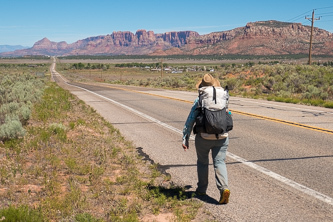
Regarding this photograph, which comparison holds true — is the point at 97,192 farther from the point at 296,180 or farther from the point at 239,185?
the point at 296,180

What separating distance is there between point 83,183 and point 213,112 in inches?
98.6

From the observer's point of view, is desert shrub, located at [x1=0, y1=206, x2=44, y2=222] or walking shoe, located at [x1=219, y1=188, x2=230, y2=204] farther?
walking shoe, located at [x1=219, y1=188, x2=230, y2=204]

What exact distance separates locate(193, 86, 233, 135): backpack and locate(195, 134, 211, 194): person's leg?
0.21 metres

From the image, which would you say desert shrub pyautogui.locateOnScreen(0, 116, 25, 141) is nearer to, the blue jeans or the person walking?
the person walking

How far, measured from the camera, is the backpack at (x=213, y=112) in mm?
4316

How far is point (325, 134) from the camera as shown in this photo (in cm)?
893

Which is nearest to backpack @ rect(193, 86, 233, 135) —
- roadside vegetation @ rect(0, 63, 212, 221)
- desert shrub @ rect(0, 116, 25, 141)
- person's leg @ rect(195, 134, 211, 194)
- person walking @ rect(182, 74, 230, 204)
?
person walking @ rect(182, 74, 230, 204)

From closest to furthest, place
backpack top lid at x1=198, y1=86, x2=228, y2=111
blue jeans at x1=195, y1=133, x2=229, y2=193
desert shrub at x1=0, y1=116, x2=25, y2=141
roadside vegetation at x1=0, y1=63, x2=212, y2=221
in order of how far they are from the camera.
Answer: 1. roadside vegetation at x1=0, y1=63, x2=212, y2=221
2. backpack top lid at x1=198, y1=86, x2=228, y2=111
3. blue jeans at x1=195, y1=133, x2=229, y2=193
4. desert shrub at x1=0, y1=116, x2=25, y2=141

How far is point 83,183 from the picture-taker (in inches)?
214

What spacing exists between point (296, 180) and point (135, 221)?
286cm

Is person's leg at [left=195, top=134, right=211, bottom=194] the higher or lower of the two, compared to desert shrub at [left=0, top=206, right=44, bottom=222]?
higher

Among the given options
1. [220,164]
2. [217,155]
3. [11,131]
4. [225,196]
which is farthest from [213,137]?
[11,131]

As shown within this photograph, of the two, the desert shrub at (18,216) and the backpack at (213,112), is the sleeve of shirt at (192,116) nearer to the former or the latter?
the backpack at (213,112)

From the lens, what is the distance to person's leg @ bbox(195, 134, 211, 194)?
459 centimetres
